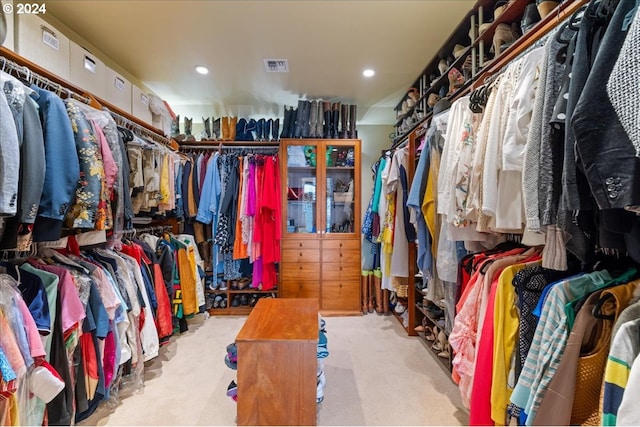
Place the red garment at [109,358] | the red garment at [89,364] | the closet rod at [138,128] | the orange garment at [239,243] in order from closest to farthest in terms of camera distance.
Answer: the red garment at [89,364], the red garment at [109,358], the closet rod at [138,128], the orange garment at [239,243]

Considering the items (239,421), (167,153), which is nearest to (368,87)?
(167,153)

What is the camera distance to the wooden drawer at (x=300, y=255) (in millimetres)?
3029

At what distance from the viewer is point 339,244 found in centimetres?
308

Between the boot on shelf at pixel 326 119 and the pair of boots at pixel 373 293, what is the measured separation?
1.60m

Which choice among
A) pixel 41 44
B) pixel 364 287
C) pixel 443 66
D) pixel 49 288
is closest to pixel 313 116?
pixel 443 66

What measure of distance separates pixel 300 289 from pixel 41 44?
2.62m

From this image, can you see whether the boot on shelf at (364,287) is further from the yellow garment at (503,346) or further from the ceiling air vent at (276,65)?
the ceiling air vent at (276,65)

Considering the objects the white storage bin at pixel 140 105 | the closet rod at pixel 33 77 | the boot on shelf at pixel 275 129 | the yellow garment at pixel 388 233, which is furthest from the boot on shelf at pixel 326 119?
the closet rod at pixel 33 77

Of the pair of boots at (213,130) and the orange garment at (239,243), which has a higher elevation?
the pair of boots at (213,130)

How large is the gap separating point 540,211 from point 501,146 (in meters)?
0.33

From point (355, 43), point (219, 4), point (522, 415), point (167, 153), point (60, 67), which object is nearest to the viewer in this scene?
point (522, 415)

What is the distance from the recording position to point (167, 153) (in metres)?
2.46

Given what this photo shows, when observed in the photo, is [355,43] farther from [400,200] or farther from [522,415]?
[522,415]

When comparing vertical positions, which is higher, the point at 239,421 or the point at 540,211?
the point at 540,211
